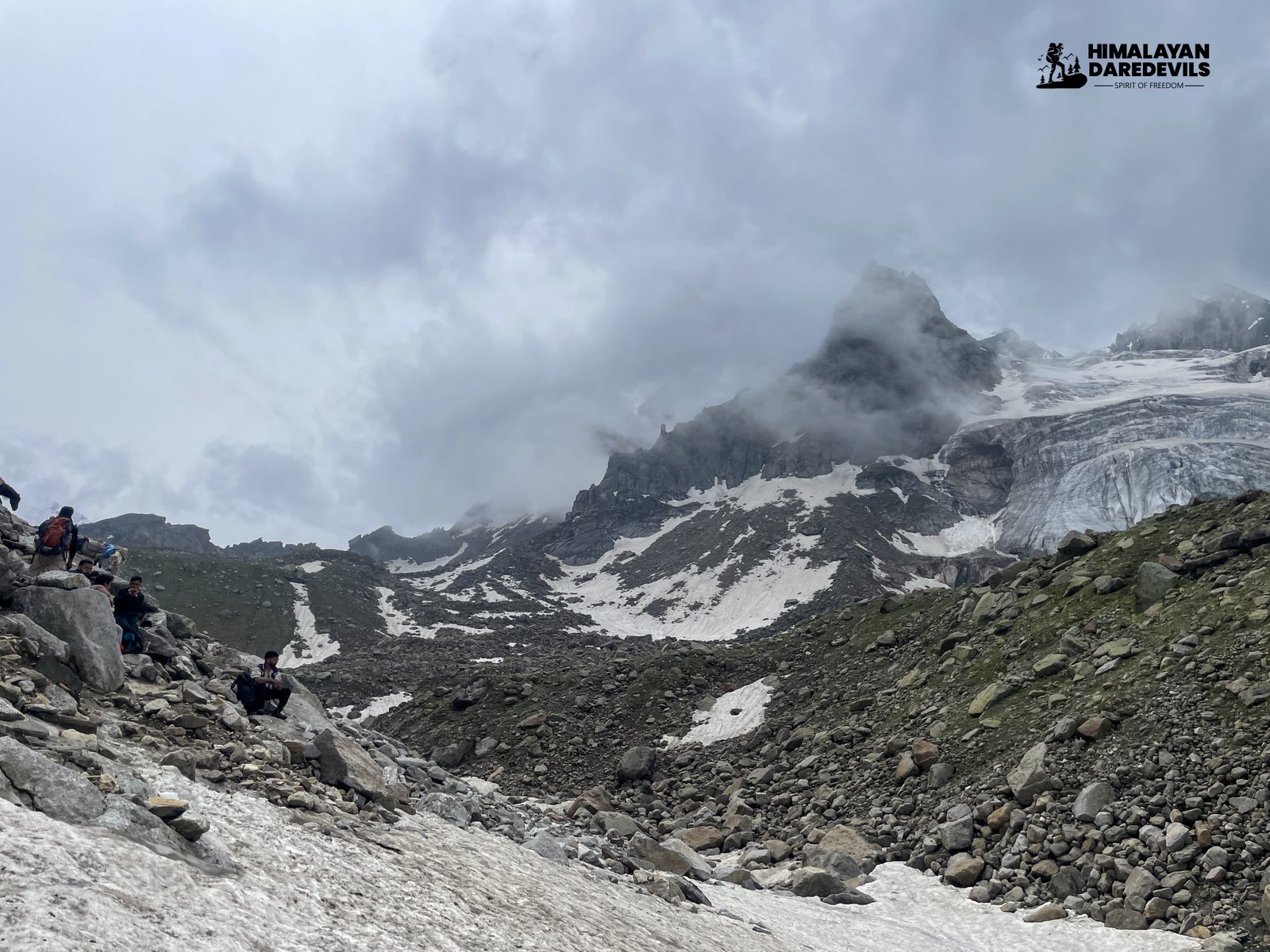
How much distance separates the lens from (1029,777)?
74.0 feet

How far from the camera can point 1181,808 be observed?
18984 mm

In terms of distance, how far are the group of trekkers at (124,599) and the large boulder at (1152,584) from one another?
98.6 ft

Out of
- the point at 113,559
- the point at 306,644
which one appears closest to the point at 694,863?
the point at 113,559

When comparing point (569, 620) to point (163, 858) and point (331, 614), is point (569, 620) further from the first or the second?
point (163, 858)

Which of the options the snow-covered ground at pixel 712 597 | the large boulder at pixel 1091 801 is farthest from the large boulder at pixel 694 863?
the snow-covered ground at pixel 712 597

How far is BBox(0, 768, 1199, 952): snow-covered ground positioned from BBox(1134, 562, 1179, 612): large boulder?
15752 mm

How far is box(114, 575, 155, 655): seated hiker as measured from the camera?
15.4 m

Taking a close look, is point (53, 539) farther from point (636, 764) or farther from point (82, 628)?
point (636, 764)

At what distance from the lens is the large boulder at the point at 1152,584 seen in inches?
1141

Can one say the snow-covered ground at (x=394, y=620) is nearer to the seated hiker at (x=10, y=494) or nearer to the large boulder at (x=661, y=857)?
the seated hiker at (x=10, y=494)

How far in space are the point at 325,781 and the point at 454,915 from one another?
437cm

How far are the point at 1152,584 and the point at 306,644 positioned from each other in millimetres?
126060

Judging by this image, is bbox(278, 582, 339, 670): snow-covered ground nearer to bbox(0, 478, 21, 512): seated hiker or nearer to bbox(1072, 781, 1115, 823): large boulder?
bbox(0, 478, 21, 512): seated hiker

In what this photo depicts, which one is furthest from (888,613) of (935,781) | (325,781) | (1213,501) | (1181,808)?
(325,781)
